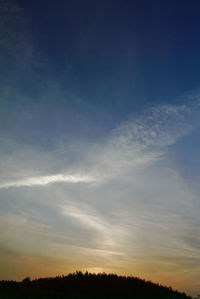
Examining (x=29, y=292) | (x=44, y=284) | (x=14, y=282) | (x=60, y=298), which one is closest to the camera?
(x=60, y=298)

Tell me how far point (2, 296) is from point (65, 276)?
20.0ft

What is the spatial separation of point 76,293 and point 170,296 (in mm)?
6998

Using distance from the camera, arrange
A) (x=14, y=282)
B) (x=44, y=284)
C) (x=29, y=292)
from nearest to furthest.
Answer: (x=29, y=292) < (x=44, y=284) < (x=14, y=282)

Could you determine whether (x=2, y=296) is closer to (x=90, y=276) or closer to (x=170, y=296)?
(x=90, y=276)

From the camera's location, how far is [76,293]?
73.0ft

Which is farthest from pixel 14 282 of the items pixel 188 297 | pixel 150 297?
pixel 188 297

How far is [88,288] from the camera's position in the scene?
76.9ft

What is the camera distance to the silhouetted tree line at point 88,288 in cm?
2228

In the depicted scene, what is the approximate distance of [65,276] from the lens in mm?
26906

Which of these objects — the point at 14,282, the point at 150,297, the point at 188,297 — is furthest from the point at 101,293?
the point at 14,282

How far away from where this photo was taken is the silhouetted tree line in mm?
22280

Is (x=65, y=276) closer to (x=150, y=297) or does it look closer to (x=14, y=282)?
(x=14, y=282)

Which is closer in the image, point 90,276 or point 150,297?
point 150,297

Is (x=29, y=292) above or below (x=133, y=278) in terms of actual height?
below
